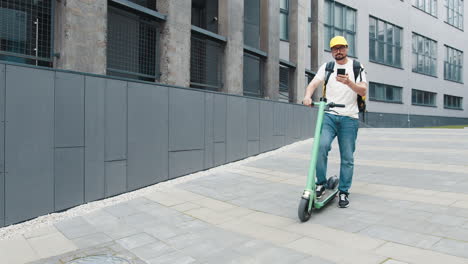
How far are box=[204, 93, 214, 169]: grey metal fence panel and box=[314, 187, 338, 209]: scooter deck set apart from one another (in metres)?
3.40

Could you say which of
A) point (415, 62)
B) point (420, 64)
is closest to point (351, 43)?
point (415, 62)

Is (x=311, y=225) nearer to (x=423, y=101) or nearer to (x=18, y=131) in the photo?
(x=18, y=131)

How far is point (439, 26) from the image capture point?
30422mm

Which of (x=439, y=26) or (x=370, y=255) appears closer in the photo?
(x=370, y=255)

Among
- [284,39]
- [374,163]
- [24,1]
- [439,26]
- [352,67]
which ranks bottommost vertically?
[374,163]

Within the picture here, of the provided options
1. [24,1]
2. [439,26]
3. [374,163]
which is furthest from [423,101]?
[24,1]

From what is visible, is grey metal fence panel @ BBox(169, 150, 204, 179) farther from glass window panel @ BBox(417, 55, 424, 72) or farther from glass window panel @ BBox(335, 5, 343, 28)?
glass window panel @ BBox(417, 55, 424, 72)

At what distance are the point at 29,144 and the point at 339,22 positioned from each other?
63.8ft

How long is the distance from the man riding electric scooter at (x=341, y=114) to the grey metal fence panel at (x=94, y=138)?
10.0 ft

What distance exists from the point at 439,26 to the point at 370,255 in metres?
34.0

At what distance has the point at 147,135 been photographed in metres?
5.96

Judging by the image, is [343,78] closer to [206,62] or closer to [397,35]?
[206,62]

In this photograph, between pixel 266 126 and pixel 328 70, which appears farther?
pixel 266 126

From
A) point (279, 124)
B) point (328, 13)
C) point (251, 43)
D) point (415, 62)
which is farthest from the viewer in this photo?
point (415, 62)
